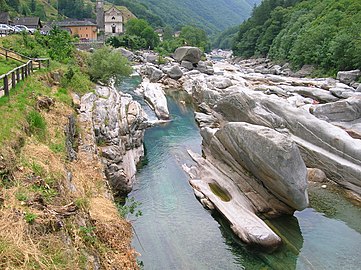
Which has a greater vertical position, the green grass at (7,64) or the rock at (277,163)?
the green grass at (7,64)

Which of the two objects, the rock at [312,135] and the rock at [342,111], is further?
the rock at [342,111]

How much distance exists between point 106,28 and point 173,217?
445ft

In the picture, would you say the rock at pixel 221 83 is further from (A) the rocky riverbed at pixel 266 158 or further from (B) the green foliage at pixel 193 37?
(B) the green foliage at pixel 193 37

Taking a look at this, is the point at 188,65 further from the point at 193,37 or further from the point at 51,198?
the point at 51,198

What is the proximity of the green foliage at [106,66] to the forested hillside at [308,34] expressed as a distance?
38760mm

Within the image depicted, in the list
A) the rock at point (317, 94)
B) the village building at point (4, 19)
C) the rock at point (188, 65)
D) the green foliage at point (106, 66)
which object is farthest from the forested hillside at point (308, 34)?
the village building at point (4, 19)

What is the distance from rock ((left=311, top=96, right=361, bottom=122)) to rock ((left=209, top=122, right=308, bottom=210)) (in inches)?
614

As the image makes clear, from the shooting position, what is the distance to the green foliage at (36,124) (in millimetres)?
14852

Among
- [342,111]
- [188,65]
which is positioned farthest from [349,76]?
[188,65]

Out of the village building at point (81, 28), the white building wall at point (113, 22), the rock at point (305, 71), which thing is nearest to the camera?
the rock at point (305, 71)

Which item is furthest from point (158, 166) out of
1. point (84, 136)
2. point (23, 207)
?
point (23, 207)

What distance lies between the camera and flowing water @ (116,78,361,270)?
15.5 meters

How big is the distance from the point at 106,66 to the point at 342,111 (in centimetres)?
2327

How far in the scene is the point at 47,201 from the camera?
9.88 metres
